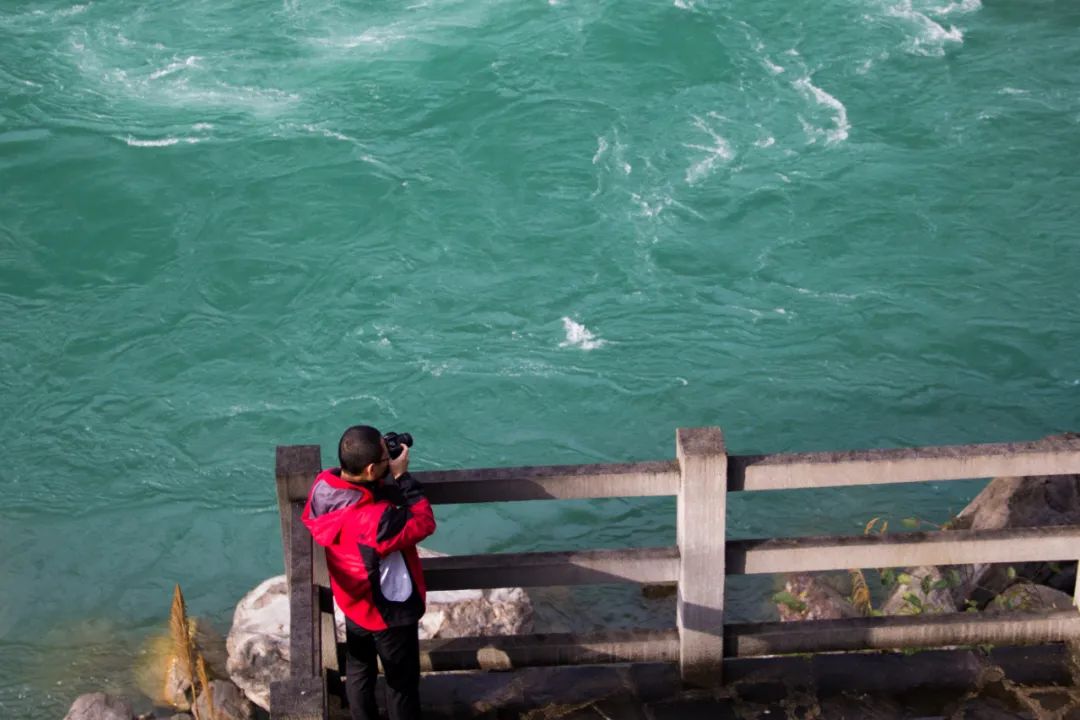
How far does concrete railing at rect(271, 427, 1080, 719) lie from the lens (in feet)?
19.2

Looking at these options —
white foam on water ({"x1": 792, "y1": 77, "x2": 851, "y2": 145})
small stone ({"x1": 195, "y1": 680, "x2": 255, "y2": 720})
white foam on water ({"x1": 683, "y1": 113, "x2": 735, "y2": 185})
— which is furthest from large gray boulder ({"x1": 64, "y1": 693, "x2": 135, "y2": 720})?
white foam on water ({"x1": 792, "y1": 77, "x2": 851, "y2": 145})

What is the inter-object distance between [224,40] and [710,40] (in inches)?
328

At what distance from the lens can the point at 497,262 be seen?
17578mm

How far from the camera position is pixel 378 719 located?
6.08 meters

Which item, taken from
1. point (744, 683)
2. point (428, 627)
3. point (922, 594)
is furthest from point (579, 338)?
point (744, 683)

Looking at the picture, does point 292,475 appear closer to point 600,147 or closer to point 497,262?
point 497,262

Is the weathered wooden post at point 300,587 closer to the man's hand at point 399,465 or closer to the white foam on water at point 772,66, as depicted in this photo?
the man's hand at point 399,465

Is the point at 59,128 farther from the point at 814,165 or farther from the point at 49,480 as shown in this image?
the point at 814,165

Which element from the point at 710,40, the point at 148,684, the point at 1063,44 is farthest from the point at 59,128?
the point at 1063,44

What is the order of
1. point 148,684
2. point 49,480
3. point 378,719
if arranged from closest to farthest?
point 378,719 → point 148,684 → point 49,480

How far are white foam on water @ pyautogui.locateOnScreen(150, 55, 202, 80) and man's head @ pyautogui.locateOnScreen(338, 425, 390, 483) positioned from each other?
18.1m

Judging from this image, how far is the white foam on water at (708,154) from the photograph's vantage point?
62.0 feet

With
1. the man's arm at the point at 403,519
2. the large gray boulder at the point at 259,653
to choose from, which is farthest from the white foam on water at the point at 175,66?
the man's arm at the point at 403,519

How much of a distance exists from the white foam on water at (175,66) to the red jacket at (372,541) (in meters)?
17.9
